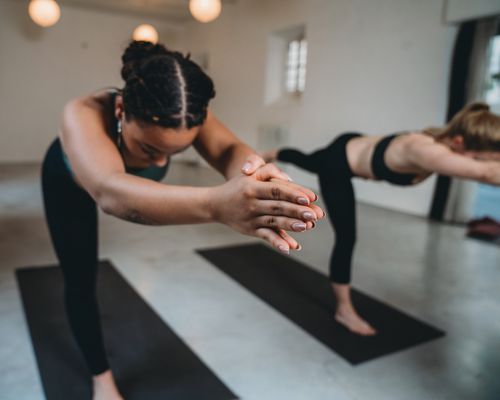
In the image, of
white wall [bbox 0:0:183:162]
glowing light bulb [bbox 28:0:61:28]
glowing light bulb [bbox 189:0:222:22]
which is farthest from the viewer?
white wall [bbox 0:0:183:162]

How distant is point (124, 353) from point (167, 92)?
1.33 m

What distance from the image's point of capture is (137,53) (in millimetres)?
1032

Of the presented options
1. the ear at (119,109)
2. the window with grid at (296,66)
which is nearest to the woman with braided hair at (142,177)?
the ear at (119,109)

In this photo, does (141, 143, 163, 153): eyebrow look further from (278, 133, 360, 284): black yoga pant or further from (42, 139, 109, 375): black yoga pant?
(278, 133, 360, 284): black yoga pant

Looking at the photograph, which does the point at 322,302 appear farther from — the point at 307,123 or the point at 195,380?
the point at 307,123

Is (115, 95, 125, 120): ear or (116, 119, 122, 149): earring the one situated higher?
(115, 95, 125, 120): ear

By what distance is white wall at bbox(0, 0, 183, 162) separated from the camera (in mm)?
7496

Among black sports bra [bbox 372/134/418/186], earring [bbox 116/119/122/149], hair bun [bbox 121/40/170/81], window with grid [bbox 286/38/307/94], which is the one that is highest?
window with grid [bbox 286/38/307/94]

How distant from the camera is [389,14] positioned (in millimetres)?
4859

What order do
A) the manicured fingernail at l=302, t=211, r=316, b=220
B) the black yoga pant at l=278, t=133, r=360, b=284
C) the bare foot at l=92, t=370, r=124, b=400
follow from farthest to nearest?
the black yoga pant at l=278, t=133, r=360, b=284
the bare foot at l=92, t=370, r=124, b=400
the manicured fingernail at l=302, t=211, r=316, b=220

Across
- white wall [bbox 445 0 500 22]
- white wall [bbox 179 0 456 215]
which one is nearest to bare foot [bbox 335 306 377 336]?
white wall [bbox 179 0 456 215]

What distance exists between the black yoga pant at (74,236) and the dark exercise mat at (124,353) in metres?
0.33

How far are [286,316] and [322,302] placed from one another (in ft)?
0.92

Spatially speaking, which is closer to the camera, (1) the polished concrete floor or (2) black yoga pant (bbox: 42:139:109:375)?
(2) black yoga pant (bbox: 42:139:109:375)
